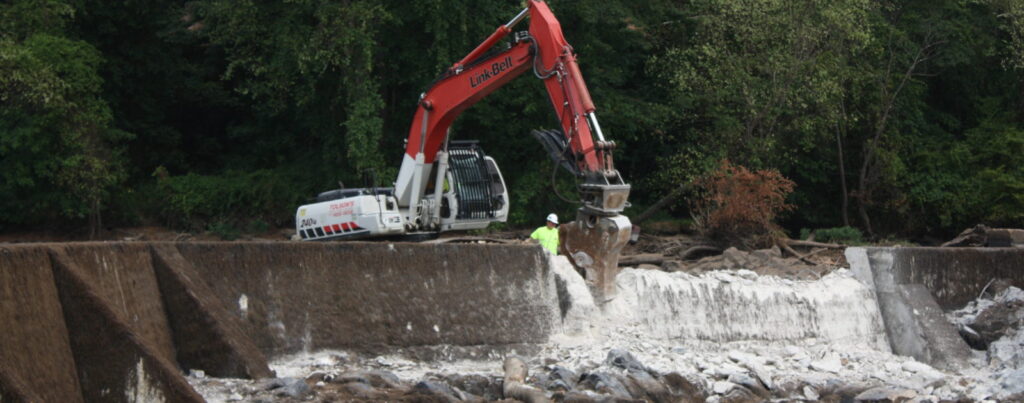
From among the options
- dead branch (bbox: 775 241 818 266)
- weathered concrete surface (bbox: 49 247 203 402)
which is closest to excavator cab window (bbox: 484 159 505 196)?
dead branch (bbox: 775 241 818 266)

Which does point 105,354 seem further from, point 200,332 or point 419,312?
point 419,312

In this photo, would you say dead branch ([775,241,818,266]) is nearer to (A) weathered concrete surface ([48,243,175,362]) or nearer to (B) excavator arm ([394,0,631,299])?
(B) excavator arm ([394,0,631,299])

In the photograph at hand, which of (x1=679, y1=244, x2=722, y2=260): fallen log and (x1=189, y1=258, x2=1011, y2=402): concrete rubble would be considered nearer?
(x1=189, y1=258, x2=1011, y2=402): concrete rubble

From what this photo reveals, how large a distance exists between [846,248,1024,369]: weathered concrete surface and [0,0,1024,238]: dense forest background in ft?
33.5

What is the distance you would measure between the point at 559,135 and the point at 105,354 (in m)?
6.41

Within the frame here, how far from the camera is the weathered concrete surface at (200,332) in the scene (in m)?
8.70

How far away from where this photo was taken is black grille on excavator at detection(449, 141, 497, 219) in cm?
1512

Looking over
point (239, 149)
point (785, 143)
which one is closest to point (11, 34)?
point (239, 149)

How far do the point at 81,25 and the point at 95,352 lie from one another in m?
21.3

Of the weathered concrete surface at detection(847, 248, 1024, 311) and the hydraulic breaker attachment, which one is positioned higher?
the hydraulic breaker attachment

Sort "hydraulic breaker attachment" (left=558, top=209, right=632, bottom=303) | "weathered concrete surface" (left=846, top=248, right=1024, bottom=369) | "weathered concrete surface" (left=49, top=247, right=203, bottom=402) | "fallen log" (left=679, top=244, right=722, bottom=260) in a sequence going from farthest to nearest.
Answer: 1. "fallen log" (left=679, top=244, right=722, bottom=260)
2. "weathered concrete surface" (left=846, top=248, right=1024, bottom=369)
3. "hydraulic breaker attachment" (left=558, top=209, right=632, bottom=303)
4. "weathered concrete surface" (left=49, top=247, right=203, bottom=402)

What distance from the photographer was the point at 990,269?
15.1 meters

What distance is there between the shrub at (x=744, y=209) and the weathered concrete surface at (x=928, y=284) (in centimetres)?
583

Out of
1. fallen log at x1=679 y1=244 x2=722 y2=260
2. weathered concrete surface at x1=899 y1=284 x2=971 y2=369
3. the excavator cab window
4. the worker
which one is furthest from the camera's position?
fallen log at x1=679 y1=244 x2=722 y2=260
